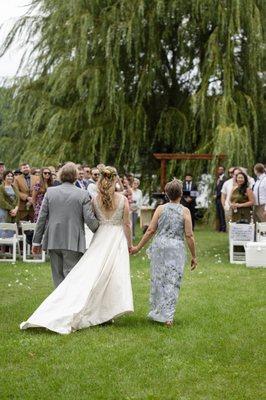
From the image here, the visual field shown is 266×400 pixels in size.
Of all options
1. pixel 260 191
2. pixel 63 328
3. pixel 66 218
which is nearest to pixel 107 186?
pixel 66 218

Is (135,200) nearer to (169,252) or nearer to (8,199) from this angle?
(8,199)

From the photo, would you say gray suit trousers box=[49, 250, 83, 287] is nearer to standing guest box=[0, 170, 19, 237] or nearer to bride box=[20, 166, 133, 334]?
bride box=[20, 166, 133, 334]

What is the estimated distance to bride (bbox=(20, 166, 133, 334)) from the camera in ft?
25.9

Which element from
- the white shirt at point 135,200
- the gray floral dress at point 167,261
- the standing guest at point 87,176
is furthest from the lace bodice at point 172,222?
the white shirt at point 135,200

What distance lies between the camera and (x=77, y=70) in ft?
73.2

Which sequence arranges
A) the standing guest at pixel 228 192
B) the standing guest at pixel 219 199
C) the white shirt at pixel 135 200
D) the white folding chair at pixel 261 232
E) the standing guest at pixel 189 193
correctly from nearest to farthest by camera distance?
the white folding chair at pixel 261 232
the standing guest at pixel 228 192
the white shirt at pixel 135 200
the standing guest at pixel 219 199
the standing guest at pixel 189 193

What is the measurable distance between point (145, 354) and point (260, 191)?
323 inches

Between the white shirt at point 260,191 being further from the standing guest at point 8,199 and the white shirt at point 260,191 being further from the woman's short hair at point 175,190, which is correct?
the woman's short hair at point 175,190

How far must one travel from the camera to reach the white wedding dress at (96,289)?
25.8 feet

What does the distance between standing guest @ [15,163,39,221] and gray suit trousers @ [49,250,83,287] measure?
5.99 m

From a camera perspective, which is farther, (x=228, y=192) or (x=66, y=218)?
(x=228, y=192)

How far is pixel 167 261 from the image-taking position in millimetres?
8328

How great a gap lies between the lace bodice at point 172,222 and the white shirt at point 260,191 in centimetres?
647

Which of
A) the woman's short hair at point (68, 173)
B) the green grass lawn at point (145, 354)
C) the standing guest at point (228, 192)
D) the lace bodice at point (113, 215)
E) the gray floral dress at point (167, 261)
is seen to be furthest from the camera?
the standing guest at point (228, 192)
